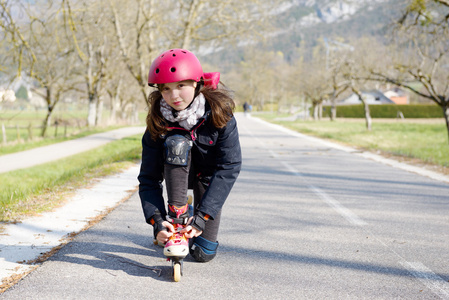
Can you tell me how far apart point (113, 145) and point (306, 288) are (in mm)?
17436

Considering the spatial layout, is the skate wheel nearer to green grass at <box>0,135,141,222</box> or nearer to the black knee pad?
the black knee pad

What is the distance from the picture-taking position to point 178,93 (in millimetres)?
3246

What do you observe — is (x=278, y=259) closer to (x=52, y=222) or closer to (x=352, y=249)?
(x=352, y=249)

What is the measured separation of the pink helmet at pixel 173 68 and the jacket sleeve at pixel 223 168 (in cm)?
49

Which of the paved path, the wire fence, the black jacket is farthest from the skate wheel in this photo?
the wire fence

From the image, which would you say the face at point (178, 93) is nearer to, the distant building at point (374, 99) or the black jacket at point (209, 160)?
the black jacket at point (209, 160)

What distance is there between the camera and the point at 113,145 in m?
19.7

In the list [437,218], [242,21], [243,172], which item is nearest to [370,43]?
[242,21]

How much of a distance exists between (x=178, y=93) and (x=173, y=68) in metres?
0.19

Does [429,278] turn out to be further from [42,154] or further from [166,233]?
[42,154]

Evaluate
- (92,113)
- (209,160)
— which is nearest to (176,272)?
(209,160)

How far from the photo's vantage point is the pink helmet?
10.4 feet

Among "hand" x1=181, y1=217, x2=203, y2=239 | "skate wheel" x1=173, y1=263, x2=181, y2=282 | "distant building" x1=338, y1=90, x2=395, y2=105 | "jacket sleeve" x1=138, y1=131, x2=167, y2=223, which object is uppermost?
"distant building" x1=338, y1=90, x2=395, y2=105

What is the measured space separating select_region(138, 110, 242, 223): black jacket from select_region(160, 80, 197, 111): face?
171mm
